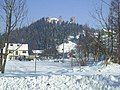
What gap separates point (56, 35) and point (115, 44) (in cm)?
10401

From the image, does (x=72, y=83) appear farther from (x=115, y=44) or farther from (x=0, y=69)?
(x=115, y=44)

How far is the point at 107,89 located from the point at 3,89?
500 cm

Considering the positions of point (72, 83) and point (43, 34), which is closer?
point (72, 83)

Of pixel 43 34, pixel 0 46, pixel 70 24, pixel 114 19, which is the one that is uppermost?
pixel 70 24

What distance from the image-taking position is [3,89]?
13.7m

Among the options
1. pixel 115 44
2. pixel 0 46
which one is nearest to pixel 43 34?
pixel 115 44

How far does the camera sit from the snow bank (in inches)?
499

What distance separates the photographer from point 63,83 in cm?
1326

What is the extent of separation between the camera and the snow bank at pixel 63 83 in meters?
12.7

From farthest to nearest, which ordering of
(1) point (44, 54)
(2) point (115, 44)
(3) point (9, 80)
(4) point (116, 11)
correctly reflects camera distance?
(1) point (44, 54) → (2) point (115, 44) → (4) point (116, 11) → (3) point (9, 80)

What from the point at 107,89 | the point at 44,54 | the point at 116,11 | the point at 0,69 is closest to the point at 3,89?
the point at 107,89

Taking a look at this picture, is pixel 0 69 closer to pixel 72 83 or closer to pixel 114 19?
pixel 72 83

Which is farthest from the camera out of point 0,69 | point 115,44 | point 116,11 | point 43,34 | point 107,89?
point 43,34

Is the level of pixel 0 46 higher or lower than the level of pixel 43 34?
lower
